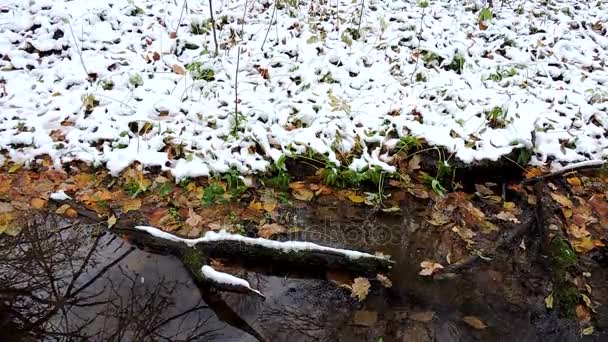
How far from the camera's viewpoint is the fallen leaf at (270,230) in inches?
149

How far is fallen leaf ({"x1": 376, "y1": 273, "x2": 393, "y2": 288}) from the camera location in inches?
136

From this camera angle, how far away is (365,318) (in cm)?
325

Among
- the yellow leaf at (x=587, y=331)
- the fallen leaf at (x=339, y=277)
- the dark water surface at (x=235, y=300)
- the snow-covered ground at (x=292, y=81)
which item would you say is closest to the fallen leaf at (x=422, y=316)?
the dark water surface at (x=235, y=300)

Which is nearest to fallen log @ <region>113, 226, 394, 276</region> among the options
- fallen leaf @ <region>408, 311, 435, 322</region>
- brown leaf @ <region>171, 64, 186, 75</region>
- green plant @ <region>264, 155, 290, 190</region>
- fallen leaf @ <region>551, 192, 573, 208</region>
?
fallen leaf @ <region>408, 311, 435, 322</region>

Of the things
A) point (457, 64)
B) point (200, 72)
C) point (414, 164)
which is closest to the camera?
point (414, 164)

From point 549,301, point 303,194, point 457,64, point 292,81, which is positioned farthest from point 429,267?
point 457,64

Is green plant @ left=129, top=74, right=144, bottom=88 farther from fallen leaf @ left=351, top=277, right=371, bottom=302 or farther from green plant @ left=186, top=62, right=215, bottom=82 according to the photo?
fallen leaf @ left=351, top=277, right=371, bottom=302

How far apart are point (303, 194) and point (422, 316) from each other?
1489mm

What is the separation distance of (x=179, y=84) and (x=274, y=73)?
41.2 inches

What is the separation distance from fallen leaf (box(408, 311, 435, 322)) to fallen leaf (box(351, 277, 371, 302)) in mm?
355

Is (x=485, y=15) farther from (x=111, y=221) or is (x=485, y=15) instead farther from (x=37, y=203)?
(x=37, y=203)

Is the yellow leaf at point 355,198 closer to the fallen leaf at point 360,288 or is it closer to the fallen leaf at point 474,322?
the fallen leaf at point 360,288

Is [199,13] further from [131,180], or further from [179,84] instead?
[131,180]

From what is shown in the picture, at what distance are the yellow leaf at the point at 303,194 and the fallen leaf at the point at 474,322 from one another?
63.9 inches
